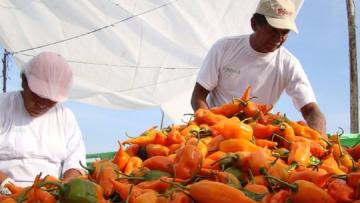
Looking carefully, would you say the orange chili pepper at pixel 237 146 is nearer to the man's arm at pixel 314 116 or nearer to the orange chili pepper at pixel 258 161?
the orange chili pepper at pixel 258 161

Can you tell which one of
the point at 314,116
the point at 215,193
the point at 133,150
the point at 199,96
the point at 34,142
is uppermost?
the point at 215,193

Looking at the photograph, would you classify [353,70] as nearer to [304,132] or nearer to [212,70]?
[212,70]

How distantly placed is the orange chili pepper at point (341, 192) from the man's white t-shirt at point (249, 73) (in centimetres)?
187

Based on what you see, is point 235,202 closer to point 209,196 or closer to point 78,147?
point 209,196

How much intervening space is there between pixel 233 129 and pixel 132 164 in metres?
0.43

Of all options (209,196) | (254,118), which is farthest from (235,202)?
(254,118)

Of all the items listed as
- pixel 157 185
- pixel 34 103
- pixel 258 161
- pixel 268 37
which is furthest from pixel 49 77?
pixel 258 161

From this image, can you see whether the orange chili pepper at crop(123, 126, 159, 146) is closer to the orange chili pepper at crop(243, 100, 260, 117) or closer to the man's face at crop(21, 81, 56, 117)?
the orange chili pepper at crop(243, 100, 260, 117)

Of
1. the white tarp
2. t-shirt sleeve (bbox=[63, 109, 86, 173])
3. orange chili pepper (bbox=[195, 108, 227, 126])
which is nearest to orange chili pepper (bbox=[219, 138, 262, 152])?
orange chili pepper (bbox=[195, 108, 227, 126])

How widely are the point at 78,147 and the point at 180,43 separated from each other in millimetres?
4342

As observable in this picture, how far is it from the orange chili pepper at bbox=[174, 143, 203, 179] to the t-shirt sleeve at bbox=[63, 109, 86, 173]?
1712 mm

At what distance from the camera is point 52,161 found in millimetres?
3275

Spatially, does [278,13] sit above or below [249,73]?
above

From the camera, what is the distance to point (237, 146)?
76.0 inches
